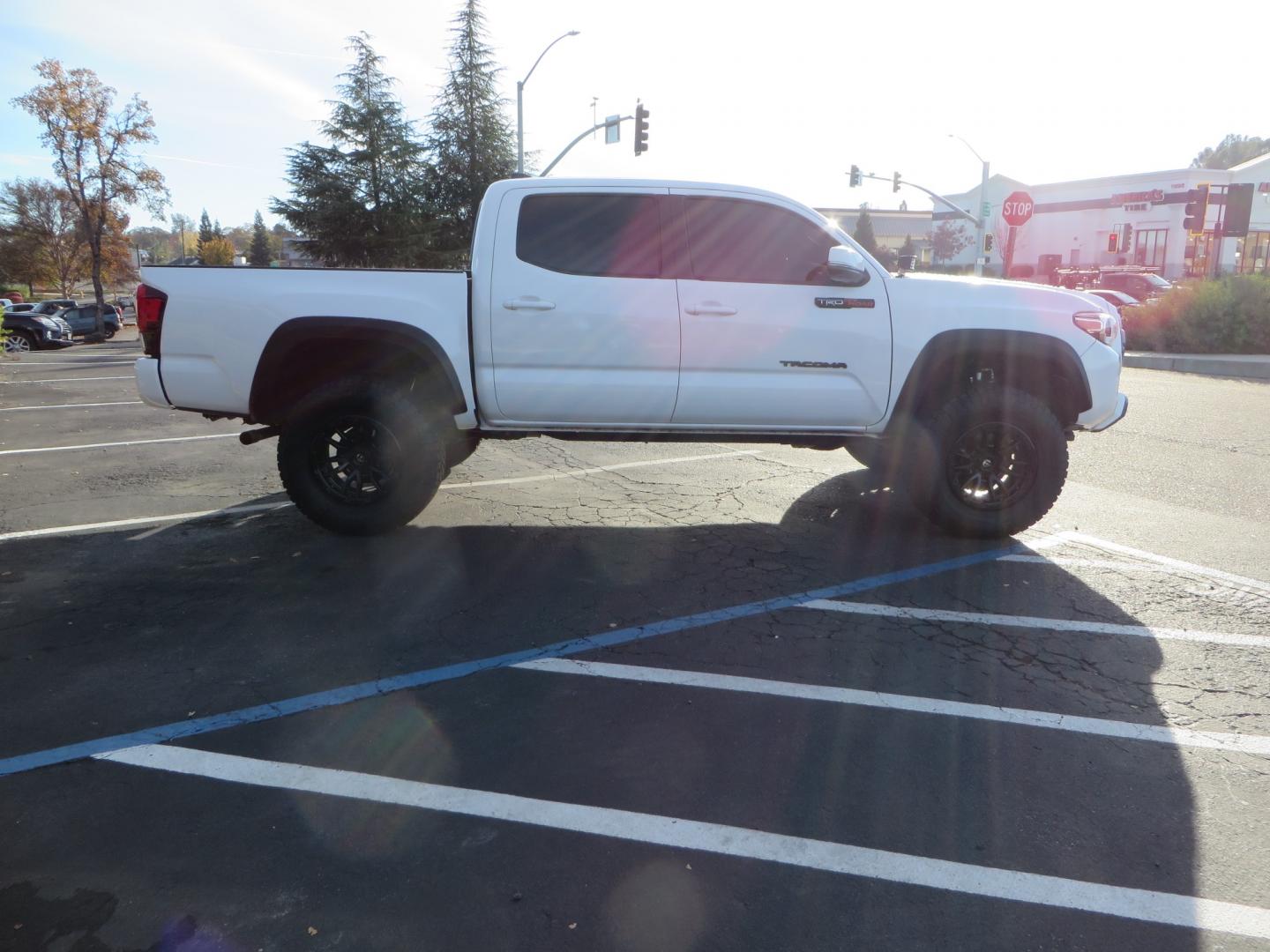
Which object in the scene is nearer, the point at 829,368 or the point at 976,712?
the point at 976,712

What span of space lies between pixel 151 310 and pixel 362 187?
2819 cm

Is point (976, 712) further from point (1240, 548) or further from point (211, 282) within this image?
point (211, 282)

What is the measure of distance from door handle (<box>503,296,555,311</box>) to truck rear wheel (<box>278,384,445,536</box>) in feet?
2.67

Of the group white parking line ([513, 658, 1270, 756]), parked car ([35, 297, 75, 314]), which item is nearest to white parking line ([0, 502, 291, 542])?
white parking line ([513, 658, 1270, 756])

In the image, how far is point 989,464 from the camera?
5.62 meters

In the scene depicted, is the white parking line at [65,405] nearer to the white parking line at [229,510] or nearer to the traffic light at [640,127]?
the white parking line at [229,510]

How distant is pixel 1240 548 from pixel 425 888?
211 inches

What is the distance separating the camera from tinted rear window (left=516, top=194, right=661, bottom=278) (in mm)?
5480

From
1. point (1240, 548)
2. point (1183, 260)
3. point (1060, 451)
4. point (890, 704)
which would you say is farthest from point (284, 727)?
point (1183, 260)

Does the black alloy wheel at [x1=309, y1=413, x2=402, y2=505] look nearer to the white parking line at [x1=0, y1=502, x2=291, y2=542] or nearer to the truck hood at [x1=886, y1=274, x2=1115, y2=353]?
the white parking line at [x1=0, y1=502, x2=291, y2=542]

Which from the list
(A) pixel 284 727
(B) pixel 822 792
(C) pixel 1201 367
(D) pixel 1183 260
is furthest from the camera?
(D) pixel 1183 260

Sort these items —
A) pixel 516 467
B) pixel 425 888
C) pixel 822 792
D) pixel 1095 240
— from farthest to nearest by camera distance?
pixel 1095 240 < pixel 516 467 < pixel 822 792 < pixel 425 888

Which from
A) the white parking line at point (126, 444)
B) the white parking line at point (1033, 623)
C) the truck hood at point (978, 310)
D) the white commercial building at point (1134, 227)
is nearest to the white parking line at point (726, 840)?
the white parking line at point (1033, 623)

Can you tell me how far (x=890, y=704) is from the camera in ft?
11.8
